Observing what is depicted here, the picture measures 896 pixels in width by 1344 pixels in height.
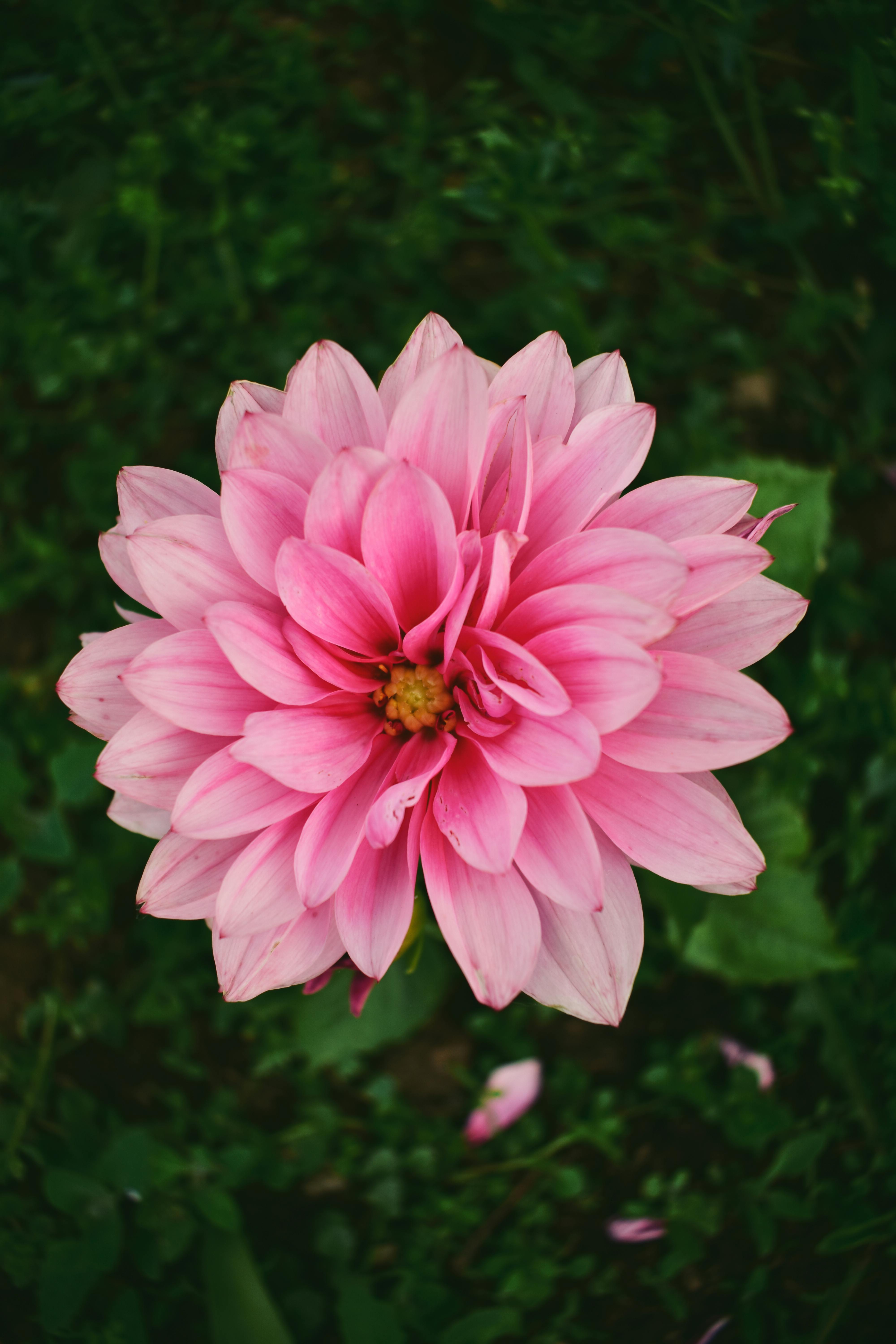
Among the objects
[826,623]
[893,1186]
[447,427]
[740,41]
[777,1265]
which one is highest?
[740,41]

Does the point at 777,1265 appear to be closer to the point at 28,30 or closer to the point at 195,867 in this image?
the point at 195,867

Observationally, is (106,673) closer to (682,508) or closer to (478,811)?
(478,811)

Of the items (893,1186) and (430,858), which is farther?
(893,1186)

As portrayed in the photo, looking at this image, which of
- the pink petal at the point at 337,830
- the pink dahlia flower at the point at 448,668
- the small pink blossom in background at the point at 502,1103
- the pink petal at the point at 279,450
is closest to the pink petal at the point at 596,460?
the pink dahlia flower at the point at 448,668

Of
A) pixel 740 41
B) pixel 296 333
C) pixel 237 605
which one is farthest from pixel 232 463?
pixel 740 41

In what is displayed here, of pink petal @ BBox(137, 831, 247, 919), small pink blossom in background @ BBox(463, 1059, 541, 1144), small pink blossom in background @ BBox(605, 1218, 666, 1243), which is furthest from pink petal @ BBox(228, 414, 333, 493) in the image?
small pink blossom in background @ BBox(605, 1218, 666, 1243)

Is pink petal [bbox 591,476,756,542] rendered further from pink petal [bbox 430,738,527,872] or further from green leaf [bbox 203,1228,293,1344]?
green leaf [bbox 203,1228,293,1344]
